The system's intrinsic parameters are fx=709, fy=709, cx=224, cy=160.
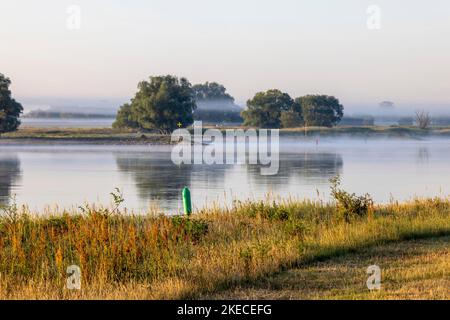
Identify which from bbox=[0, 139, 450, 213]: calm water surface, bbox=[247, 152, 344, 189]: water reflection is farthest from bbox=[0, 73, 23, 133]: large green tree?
bbox=[247, 152, 344, 189]: water reflection

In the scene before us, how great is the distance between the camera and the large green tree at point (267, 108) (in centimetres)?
18212

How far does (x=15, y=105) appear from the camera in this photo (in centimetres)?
12250

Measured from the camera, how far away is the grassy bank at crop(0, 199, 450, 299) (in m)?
11.5

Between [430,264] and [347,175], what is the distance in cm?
3403

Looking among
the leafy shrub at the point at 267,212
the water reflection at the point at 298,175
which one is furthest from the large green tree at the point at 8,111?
the leafy shrub at the point at 267,212

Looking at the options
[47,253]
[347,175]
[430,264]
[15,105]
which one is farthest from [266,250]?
[15,105]

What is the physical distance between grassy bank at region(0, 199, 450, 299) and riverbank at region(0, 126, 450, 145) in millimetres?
99141

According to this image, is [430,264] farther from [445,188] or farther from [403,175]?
[403,175]

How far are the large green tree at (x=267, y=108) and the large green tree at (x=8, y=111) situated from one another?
7221cm

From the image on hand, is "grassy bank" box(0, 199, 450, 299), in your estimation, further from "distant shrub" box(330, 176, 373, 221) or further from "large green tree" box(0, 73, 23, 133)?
"large green tree" box(0, 73, 23, 133)

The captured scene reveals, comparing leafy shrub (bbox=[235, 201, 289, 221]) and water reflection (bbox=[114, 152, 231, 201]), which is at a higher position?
leafy shrub (bbox=[235, 201, 289, 221])

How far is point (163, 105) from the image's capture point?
440 feet

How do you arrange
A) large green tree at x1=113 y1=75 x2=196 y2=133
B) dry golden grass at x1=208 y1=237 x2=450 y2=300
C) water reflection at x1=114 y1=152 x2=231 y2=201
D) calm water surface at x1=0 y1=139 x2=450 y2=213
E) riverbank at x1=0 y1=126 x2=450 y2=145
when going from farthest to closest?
large green tree at x1=113 y1=75 x2=196 y2=133
riverbank at x1=0 y1=126 x2=450 y2=145
water reflection at x1=114 y1=152 x2=231 y2=201
calm water surface at x1=0 y1=139 x2=450 y2=213
dry golden grass at x1=208 y1=237 x2=450 y2=300

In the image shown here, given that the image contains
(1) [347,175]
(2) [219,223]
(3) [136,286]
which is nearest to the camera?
(3) [136,286]
